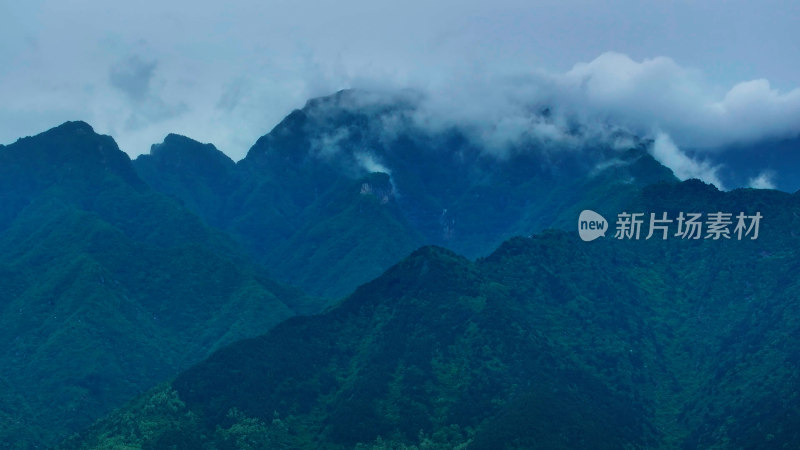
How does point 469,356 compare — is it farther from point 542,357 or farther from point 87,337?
point 87,337

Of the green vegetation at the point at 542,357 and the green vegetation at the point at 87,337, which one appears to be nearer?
the green vegetation at the point at 542,357

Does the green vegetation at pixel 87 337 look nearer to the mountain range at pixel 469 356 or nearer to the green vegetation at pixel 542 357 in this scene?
the mountain range at pixel 469 356

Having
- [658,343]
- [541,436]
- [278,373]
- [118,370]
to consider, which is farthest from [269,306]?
[541,436]

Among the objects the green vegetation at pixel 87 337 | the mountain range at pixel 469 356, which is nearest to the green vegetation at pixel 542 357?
the mountain range at pixel 469 356

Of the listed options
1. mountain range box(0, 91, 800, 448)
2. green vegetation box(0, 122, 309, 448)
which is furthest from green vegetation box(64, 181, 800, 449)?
green vegetation box(0, 122, 309, 448)

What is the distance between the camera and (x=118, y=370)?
171 meters

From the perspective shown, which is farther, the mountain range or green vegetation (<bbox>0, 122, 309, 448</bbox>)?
green vegetation (<bbox>0, 122, 309, 448</bbox>)

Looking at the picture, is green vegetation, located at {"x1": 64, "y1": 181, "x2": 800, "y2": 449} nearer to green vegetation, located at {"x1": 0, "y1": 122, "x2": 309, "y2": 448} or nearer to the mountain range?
the mountain range

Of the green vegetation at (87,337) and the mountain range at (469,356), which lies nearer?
the mountain range at (469,356)

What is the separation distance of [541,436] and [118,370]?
7109 cm

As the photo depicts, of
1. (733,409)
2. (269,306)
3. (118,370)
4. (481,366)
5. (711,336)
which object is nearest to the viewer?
(733,409)

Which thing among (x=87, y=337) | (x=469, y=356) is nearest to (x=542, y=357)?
(x=469, y=356)

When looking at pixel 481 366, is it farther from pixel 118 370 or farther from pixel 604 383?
pixel 118 370

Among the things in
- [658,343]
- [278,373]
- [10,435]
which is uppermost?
[658,343]
